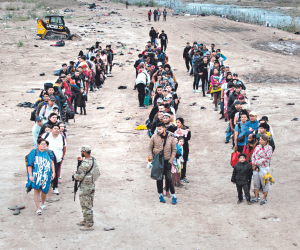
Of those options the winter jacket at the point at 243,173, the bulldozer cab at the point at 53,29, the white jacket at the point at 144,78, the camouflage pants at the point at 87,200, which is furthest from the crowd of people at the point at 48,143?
the bulldozer cab at the point at 53,29

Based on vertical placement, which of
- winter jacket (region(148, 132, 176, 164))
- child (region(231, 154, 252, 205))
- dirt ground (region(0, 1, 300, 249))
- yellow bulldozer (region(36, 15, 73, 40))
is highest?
yellow bulldozer (region(36, 15, 73, 40))

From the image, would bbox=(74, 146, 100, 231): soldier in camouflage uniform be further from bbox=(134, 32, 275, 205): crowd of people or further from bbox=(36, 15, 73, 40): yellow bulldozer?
bbox=(36, 15, 73, 40): yellow bulldozer

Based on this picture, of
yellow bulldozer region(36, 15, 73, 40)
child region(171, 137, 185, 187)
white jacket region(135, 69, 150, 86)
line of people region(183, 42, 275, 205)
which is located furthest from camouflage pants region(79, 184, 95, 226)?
yellow bulldozer region(36, 15, 73, 40)

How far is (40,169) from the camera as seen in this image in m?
7.00

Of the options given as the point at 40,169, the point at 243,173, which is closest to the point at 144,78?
the point at 243,173

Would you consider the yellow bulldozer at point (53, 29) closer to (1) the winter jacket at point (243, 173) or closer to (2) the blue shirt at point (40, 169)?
(2) the blue shirt at point (40, 169)

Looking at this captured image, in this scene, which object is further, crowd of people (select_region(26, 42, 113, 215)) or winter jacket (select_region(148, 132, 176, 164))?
winter jacket (select_region(148, 132, 176, 164))

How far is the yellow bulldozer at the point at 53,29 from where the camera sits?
29.3 metres

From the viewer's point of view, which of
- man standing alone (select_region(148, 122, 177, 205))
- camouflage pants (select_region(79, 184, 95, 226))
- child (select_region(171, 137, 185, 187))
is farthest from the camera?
child (select_region(171, 137, 185, 187))

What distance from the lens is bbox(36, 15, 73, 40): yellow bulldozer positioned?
29.3 metres

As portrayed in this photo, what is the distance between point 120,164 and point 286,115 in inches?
263

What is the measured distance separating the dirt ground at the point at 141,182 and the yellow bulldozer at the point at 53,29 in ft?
24.3

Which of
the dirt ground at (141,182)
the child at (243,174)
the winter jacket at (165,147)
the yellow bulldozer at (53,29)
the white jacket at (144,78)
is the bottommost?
the dirt ground at (141,182)

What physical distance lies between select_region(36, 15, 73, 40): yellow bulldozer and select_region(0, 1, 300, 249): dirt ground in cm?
740
